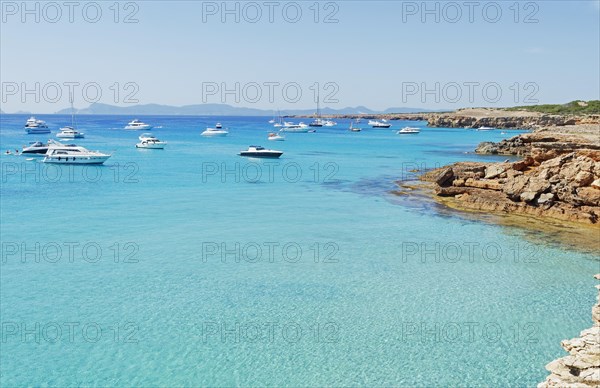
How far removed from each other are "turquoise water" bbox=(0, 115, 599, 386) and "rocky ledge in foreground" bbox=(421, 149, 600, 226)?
385 cm

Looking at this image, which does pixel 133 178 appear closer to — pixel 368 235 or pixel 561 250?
pixel 368 235

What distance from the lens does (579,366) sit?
8.43 m

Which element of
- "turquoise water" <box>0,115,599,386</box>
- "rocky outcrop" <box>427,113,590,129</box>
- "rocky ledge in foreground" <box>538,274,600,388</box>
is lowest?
"turquoise water" <box>0,115,599,386</box>

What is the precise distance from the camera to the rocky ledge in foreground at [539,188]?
28.0m

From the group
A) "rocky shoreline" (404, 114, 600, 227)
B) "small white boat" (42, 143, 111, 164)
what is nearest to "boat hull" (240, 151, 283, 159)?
"small white boat" (42, 143, 111, 164)

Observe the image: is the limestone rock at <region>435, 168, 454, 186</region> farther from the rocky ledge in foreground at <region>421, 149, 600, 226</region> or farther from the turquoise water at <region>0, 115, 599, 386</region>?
the turquoise water at <region>0, 115, 599, 386</region>

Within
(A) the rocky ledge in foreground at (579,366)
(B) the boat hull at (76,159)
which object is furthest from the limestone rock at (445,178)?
(B) the boat hull at (76,159)

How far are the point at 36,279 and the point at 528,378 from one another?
16548 mm

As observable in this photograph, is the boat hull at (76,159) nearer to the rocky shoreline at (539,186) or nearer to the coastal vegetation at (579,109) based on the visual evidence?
the rocky shoreline at (539,186)

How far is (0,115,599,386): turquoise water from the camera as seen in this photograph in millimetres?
12562

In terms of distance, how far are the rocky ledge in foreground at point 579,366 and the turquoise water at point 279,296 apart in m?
3.04

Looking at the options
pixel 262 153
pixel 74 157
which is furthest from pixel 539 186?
pixel 74 157

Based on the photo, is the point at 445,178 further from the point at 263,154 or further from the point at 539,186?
the point at 263,154

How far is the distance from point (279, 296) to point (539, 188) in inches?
800
